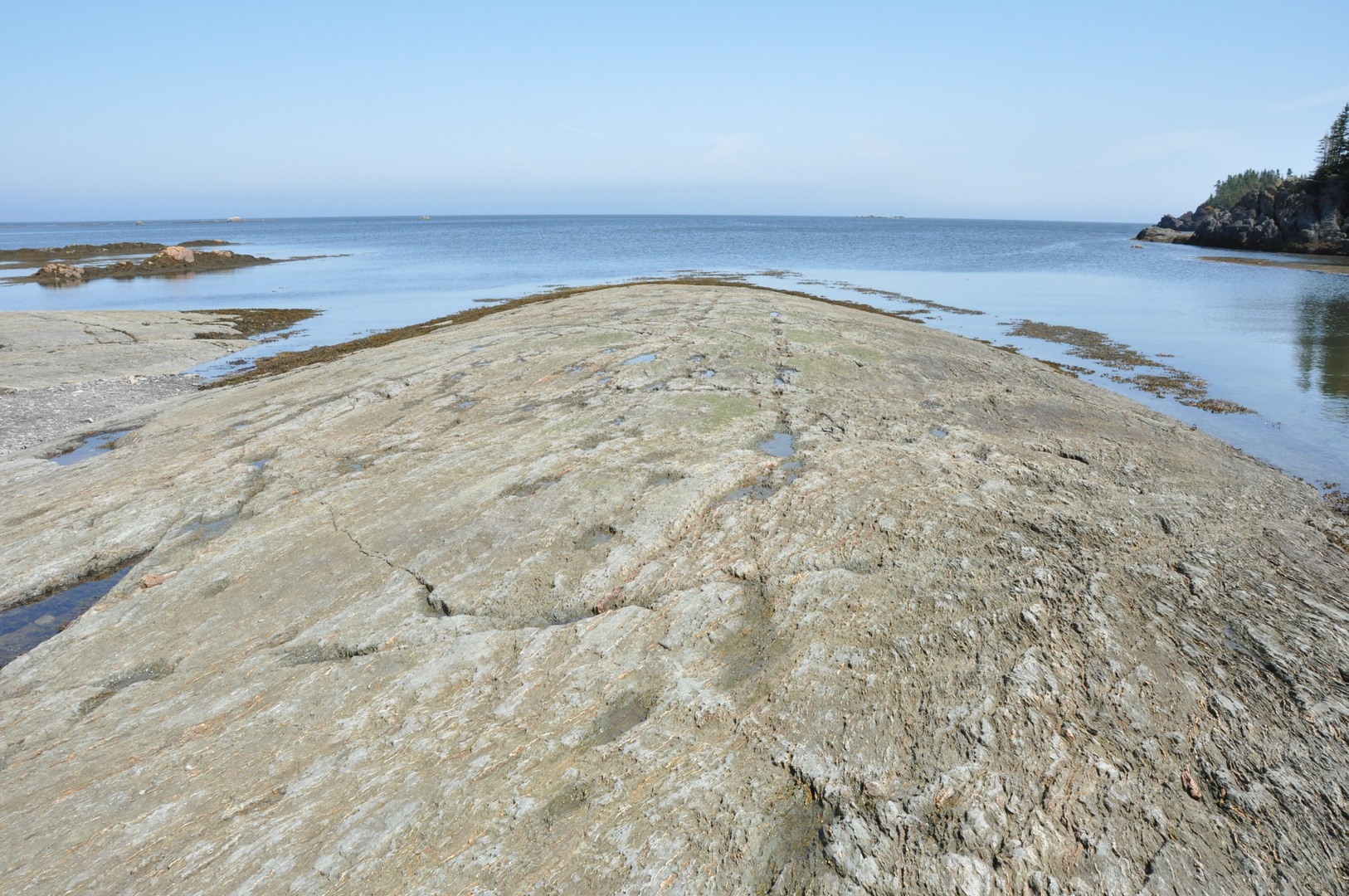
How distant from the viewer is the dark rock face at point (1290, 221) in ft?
247

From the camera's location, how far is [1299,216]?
261 feet

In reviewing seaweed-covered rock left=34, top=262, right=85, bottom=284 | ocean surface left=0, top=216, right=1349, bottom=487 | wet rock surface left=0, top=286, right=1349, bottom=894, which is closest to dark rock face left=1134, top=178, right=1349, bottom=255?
ocean surface left=0, top=216, right=1349, bottom=487

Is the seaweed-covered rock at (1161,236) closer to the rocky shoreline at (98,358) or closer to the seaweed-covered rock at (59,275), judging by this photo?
the rocky shoreline at (98,358)

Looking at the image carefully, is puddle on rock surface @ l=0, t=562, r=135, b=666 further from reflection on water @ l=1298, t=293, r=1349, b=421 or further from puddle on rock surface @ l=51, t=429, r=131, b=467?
reflection on water @ l=1298, t=293, r=1349, b=421

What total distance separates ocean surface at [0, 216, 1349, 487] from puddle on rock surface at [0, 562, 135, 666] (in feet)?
60.4

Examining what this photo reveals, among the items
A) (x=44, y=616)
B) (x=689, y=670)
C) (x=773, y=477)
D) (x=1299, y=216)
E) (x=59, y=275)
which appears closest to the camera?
(x=689, y=670)

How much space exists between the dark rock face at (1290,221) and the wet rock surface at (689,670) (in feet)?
320

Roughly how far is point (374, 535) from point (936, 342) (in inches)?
624

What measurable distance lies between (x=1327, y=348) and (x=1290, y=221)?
8195cm

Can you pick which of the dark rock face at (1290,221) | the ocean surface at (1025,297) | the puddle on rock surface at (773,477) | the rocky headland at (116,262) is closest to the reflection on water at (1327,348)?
the ocean surface at (1025,297)

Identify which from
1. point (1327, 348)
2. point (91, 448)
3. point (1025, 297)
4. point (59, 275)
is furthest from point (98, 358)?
point (1327, 348)

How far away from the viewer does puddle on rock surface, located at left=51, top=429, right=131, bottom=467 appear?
43.2ft

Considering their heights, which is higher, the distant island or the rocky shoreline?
the distant island

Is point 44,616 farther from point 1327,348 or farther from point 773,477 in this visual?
point 1327,348
